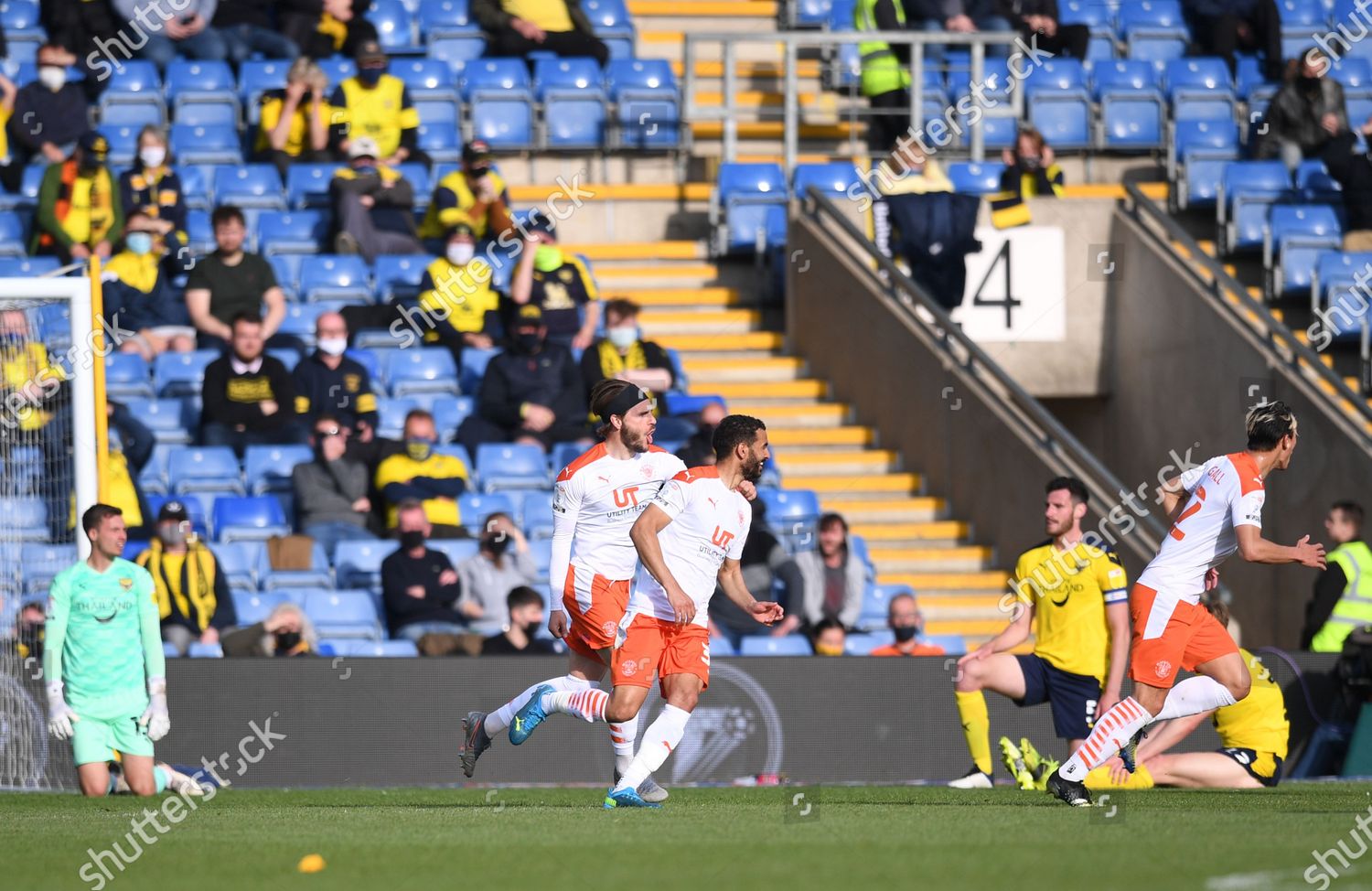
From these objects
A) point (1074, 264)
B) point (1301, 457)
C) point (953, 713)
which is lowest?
point (953, 713)

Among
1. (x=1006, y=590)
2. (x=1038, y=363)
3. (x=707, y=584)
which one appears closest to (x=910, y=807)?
(x=707, y=584)

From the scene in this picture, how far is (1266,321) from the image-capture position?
647 inches

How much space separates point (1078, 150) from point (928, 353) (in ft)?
14.0

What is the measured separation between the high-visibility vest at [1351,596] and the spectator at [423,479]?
617cm

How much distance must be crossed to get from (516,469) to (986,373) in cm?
402

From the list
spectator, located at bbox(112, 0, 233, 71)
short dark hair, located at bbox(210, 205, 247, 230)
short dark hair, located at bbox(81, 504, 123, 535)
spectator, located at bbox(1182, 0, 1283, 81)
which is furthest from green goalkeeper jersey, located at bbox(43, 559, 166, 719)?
spectator, located at bbox(1182, 0, 1283, 81)

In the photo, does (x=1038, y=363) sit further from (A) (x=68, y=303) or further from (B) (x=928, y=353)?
(A) (x=68, y=303)

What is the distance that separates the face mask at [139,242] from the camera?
16219mm

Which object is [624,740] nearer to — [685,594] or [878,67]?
[685,594]

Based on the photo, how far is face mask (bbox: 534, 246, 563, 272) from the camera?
16.5 meters

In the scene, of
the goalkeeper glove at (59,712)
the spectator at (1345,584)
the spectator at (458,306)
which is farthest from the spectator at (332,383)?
the spectator at (1345,584)

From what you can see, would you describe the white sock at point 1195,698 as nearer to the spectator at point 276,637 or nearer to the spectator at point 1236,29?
the spectator at point 276,637

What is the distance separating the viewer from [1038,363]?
59.6 feet

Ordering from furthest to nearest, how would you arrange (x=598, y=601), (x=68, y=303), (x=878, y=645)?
(x=878, y=645), (x=68, y=303), (x=598, y=601)
